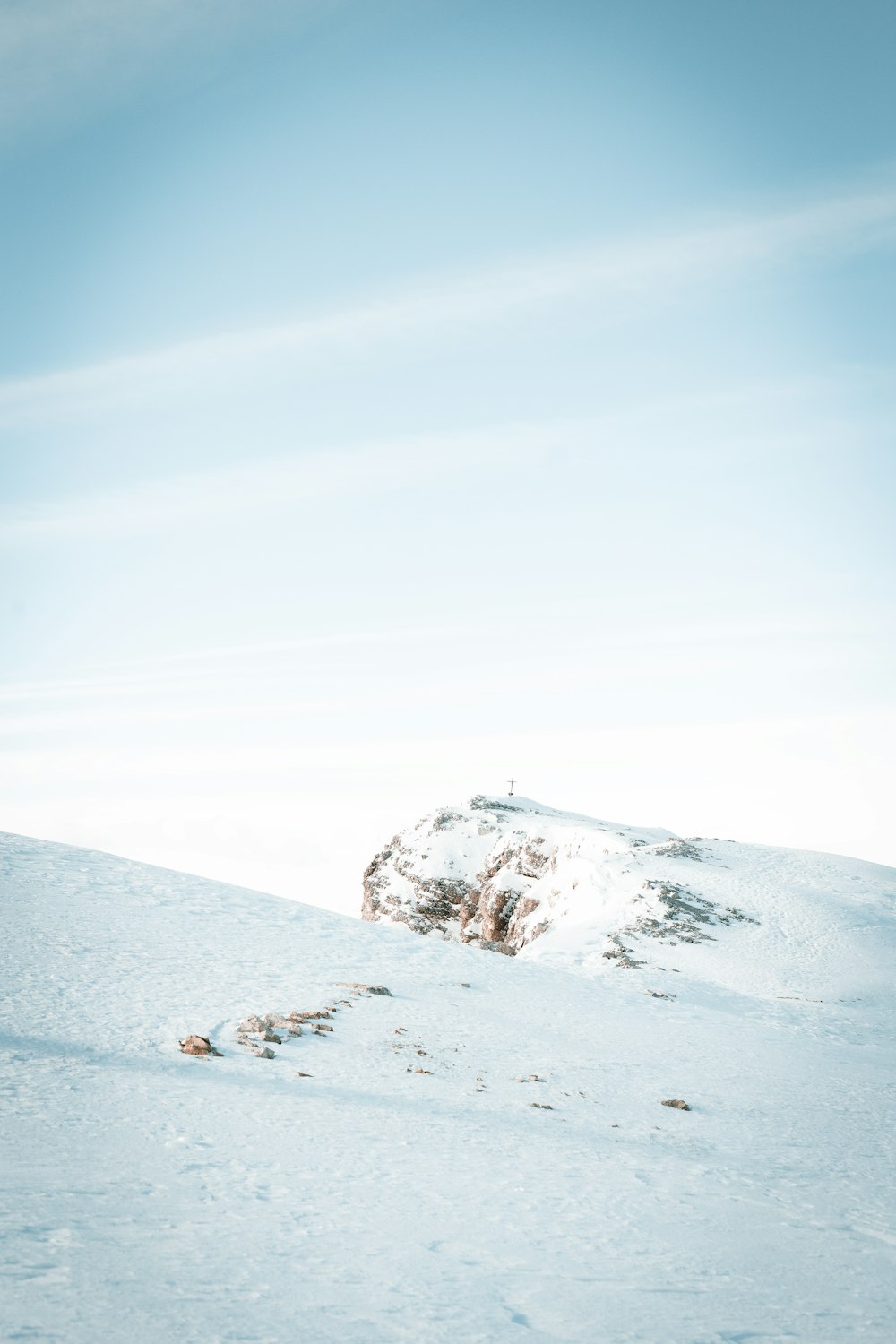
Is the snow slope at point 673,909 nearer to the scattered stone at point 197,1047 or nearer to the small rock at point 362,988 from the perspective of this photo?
the small rock at point 362,988

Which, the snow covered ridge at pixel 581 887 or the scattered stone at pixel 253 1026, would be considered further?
the snow covered ridge at pixel 581 887

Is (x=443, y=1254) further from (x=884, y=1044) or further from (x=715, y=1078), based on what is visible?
(x=884, y=1044)

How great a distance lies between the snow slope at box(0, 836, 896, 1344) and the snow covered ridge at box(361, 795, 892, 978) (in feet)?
30.8

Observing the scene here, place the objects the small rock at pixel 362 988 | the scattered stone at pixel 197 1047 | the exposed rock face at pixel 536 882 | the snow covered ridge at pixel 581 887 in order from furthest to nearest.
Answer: the exposed rock face at pixel 536 882 < the snow covered ridge at pixel 581 887 < the small rock at pixel 362 988 < the scattered stone at pixel 197 1047

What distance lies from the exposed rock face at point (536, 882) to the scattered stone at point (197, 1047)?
17.0m

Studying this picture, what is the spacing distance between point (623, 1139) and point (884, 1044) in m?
10.8

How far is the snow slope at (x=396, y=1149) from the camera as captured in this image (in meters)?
5.65

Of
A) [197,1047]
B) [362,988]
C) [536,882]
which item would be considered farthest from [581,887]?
[197,1047]

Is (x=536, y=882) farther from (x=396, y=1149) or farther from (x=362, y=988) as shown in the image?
(x=396, y=1149)

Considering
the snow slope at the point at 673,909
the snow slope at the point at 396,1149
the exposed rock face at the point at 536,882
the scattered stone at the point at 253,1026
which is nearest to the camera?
the snow slope at the point at 396,1149

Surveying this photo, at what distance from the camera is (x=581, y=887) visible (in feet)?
119

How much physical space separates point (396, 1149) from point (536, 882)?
3742 centimetres

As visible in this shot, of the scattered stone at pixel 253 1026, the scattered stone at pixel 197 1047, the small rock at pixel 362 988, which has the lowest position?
the scattered stone at pixel 197 1047

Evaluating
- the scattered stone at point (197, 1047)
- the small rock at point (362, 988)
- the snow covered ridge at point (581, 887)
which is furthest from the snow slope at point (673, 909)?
the scattered stone at point (197, 1047)
